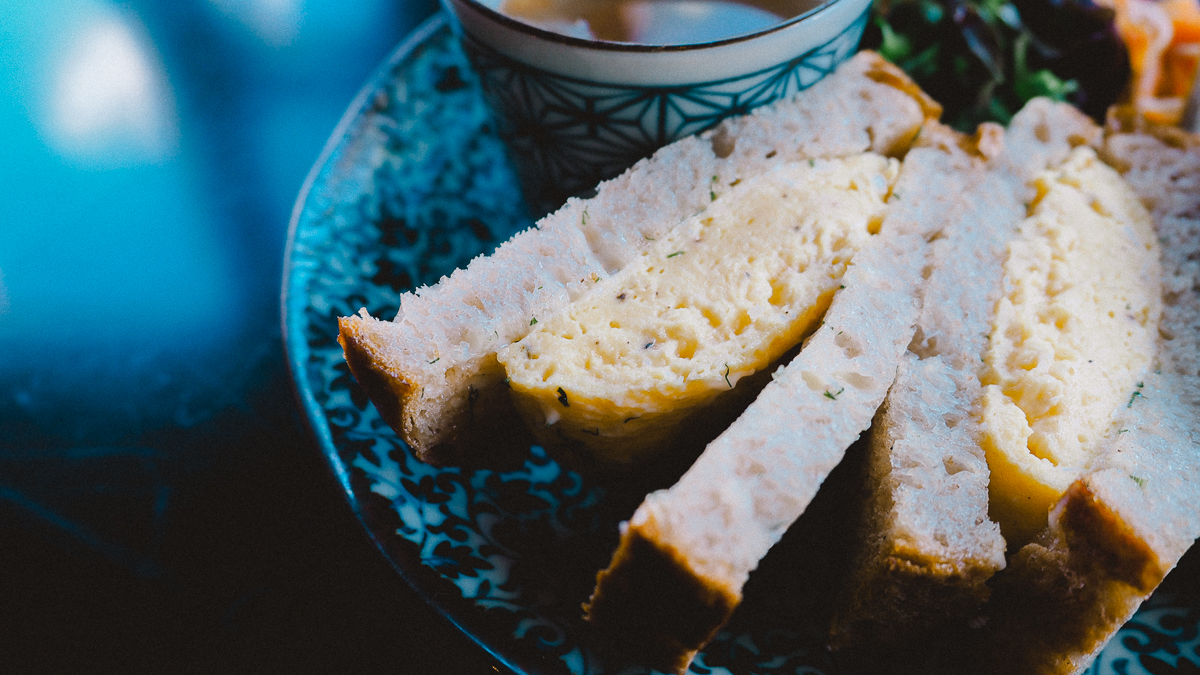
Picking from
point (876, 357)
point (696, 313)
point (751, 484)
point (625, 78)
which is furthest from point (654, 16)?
point (751, 484)

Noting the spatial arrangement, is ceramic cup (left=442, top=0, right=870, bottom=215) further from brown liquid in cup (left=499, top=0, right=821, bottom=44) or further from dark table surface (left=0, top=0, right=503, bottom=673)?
dark table surface (left=0, top=0, right=503, bottom=673)

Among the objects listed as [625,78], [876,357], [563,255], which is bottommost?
[876,357]

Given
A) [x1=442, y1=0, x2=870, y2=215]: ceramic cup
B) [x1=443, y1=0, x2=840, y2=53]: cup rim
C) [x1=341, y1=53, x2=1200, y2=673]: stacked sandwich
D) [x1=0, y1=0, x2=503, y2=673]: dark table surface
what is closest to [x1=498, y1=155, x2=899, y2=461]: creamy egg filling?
[x1=341, y1=53, x2=1200, y2=673]: stacked sandwich

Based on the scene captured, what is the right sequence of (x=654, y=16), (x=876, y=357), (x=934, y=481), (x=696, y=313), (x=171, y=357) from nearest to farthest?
(x=934, y=481)
(x=876, y=357)
(x=696, y=313)
(x=654, y=16)
(x=171, y=357)

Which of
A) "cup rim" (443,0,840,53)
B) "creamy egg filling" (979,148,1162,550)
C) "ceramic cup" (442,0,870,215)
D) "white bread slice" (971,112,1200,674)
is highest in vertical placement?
"cup rim" (443,0,840,53)

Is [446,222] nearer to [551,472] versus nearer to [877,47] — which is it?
[551,472]

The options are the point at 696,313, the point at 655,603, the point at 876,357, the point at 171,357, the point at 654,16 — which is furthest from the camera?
the point at 171,357

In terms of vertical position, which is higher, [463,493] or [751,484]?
[751,484]

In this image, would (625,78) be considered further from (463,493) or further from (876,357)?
(463,493)
